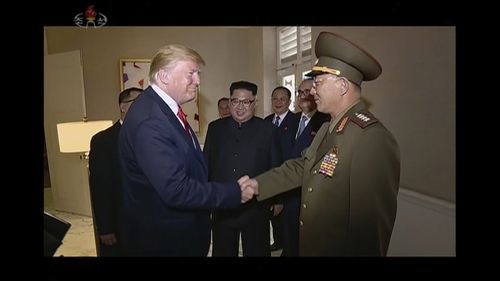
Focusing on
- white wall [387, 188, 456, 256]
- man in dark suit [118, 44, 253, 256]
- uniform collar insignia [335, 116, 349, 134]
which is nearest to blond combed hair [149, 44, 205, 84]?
man in dark suit [118, 44, 253, 256]

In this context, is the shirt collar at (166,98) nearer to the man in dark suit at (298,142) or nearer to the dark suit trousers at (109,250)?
the man in dark suit at (298,142)

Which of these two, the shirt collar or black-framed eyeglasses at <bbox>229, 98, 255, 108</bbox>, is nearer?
the shirt collar

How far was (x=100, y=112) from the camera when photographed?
1.67 m

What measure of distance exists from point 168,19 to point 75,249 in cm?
103

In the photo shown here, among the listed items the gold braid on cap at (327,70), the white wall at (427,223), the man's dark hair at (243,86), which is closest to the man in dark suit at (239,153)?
→ the man's dark hair at (243,86)

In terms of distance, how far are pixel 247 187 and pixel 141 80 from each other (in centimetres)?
60

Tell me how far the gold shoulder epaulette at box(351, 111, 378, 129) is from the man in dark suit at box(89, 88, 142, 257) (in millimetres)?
833

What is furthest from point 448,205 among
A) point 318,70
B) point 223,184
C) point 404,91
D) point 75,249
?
point 75,249

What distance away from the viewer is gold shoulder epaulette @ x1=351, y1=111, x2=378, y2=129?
1.46m

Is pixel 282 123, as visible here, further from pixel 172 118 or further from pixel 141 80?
pixel 141 80

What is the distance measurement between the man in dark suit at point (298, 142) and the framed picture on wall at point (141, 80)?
1.36 feet

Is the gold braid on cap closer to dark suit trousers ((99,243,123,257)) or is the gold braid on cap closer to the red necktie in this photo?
the red necktie

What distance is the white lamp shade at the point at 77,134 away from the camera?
168 cm
